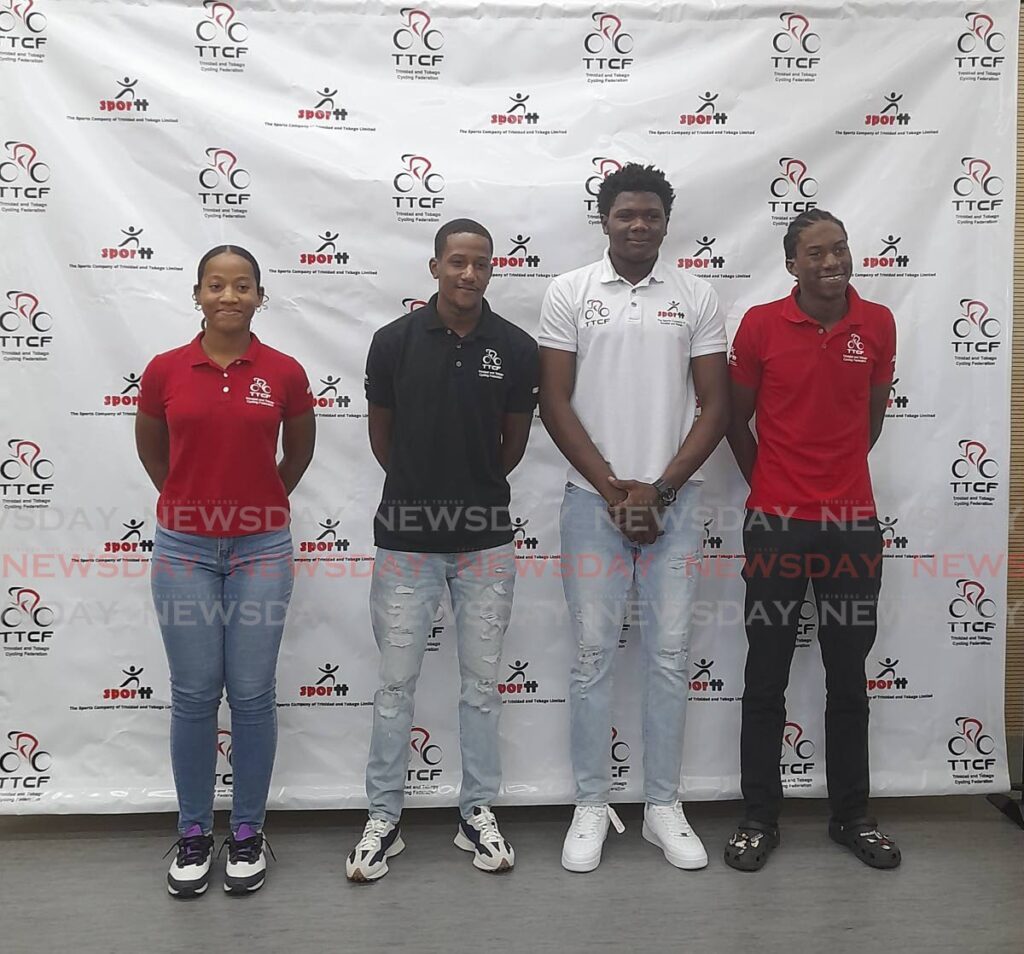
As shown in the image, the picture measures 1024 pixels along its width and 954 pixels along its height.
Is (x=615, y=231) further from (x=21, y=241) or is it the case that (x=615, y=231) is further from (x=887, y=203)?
(x=21, y=241)

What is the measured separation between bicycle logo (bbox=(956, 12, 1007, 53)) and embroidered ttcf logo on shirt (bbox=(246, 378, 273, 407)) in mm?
2400

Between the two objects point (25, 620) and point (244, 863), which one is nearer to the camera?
point (244, 863)

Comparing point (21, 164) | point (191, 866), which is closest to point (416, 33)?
point (21, 164)

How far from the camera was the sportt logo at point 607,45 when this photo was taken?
2.67 m

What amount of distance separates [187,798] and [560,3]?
256 centimetres

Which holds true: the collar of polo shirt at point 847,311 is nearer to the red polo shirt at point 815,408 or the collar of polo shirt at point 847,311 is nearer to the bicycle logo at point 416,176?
the red polo shirt at point 815,408

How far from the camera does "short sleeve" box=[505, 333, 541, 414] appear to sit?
7.61 feet

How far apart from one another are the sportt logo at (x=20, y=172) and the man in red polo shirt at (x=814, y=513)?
215cm

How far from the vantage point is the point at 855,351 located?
2.37m

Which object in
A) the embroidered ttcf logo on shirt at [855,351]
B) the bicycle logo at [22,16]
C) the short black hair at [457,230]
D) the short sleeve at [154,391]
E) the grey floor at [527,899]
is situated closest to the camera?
the grey floor at [527,899]

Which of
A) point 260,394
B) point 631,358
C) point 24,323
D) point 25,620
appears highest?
point 24,323

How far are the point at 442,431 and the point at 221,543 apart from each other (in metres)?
0.62

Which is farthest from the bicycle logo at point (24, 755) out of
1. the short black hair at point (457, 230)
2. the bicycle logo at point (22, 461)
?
the short black hair at point (457, 230)

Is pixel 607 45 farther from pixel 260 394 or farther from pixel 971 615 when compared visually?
pixel 971 615
